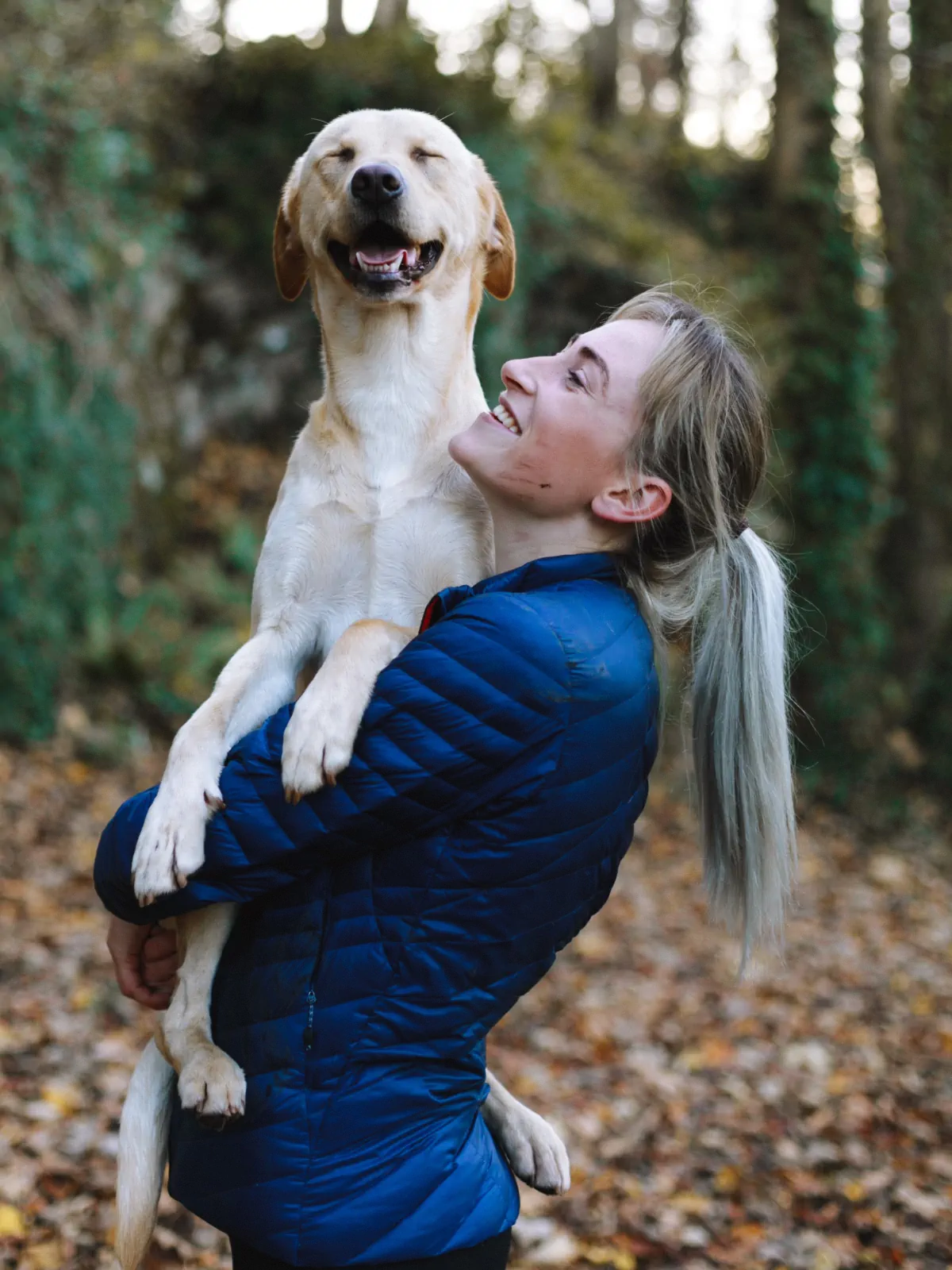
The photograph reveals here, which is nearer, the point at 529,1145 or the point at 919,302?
the point at 529,1145

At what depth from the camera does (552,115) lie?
11.7 meters

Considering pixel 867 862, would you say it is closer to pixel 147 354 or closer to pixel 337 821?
pixel 147 354

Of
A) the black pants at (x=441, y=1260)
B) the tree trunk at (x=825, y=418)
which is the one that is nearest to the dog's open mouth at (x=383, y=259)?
the black pants at (x=441, y=1260)

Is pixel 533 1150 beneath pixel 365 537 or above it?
beneath

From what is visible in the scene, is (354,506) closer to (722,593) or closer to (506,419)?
(506,419)

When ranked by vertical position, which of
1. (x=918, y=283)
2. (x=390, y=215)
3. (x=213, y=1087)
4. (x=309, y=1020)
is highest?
(x=390, y=215)

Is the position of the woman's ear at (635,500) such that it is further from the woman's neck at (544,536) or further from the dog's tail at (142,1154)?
the dog's tail at (142,1154)

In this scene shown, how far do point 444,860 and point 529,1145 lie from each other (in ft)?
2.26

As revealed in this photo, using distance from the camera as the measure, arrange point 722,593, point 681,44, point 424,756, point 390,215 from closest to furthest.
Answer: point 424,756
point 722,593
point 390,215
point 681,44

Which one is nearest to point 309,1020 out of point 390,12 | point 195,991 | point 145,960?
point 195,991

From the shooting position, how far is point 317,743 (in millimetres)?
1579

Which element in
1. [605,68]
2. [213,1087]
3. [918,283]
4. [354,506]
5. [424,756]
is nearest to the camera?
[424,756]

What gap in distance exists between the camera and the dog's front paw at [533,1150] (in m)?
1.95

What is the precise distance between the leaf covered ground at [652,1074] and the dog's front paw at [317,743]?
2.03 meters
